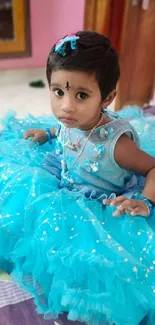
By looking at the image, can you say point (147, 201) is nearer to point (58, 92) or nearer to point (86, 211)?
point (86, 211)

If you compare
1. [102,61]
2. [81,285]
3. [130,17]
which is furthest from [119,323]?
[130,17]

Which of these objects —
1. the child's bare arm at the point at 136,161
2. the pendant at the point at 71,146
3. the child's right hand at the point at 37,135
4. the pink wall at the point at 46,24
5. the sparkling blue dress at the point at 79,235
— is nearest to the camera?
the sparkling blue dress at the point at 79,235

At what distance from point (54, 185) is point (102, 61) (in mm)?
367

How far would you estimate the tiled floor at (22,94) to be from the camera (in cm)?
240

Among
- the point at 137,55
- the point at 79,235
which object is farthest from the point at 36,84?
the point at 79,235

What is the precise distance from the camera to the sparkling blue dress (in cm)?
80

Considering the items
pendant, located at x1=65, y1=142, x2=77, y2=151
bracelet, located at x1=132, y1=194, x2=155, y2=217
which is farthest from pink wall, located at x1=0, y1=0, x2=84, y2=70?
bracelet, located at x1=132, y1=194, x2=155, y2=217

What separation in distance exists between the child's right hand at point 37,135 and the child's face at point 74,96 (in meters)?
0.35

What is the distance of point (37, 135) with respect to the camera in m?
1.25

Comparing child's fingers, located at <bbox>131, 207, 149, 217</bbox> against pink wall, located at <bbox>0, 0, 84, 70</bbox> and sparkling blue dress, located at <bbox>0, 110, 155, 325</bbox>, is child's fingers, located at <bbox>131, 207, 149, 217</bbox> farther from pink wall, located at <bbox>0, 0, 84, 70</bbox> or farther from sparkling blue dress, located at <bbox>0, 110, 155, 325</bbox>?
pink wall, located at <bbox>0, 0, 84, 70</bbox>

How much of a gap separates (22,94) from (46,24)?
0.64 m

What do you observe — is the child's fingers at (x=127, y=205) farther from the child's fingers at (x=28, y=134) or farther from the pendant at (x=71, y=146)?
the child's fingers at (x=28, y=134)

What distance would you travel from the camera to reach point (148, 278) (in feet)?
2.71

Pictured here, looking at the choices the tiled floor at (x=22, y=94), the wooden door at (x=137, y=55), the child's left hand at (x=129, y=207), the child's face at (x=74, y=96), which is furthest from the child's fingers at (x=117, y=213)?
the wooden door at (x=137, y=55)
